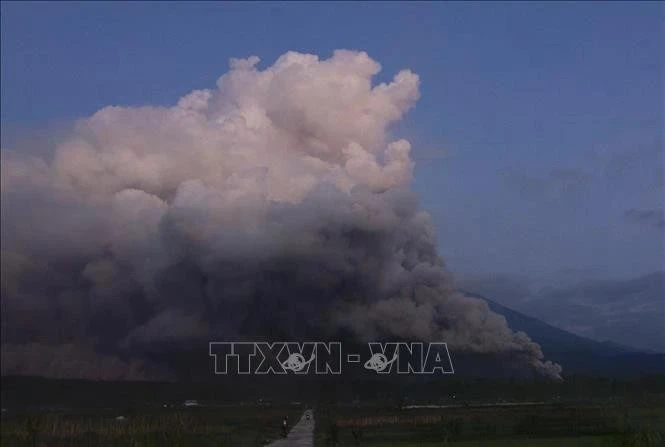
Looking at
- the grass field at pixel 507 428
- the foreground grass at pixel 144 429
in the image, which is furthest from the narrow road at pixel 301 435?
the foreground grass at pixel 144 429

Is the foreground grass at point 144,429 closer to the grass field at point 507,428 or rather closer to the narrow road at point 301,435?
the narrow road at point 301,435

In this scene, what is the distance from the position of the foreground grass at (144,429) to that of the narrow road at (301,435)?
0.96 metres

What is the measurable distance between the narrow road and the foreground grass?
37.8 inches

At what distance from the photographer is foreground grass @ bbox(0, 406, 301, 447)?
3125 centimetres

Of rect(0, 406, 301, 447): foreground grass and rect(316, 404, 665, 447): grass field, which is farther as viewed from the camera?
rect(316, 404, 665, 447): grass field

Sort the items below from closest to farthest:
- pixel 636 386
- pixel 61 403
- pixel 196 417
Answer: pixel 61 403 < pixel 196 417 < pixel 636 386

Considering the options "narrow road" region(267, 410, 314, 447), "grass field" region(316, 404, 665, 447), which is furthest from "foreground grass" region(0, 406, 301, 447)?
"grass field" region(316, 404, 665, 447)

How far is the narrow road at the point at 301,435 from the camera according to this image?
46781 mm

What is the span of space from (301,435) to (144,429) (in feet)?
45.6

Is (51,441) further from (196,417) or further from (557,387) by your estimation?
(557,387)

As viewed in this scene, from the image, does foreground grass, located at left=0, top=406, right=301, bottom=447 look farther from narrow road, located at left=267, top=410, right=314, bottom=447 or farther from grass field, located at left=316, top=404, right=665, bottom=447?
grass field, located at left=316, top=404, right=665, bottom=447

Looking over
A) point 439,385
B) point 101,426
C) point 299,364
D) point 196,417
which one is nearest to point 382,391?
point 439,385

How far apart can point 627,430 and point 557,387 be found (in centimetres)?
2935

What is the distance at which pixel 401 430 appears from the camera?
5175 centimetres
